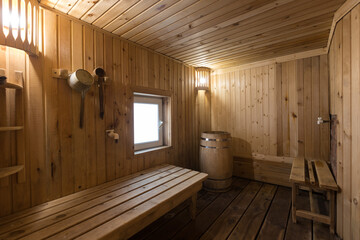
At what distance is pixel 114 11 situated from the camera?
1.44 metres

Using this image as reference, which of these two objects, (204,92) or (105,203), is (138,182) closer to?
(105,203)

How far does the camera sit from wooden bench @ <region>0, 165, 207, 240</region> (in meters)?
0.99

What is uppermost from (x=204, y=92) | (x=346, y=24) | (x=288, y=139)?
(x=346, y=24)

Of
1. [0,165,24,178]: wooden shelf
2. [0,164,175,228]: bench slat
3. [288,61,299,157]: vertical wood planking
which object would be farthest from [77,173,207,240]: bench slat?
[288,61,299,157]: vertical wood planking

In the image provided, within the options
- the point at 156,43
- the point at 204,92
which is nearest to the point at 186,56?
the point at 156,43

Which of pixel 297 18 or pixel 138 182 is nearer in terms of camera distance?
pixel 297 18

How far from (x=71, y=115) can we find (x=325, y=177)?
2619 mm

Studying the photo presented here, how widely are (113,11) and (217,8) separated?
0.93 meters

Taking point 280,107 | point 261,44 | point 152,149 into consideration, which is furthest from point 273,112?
point 152,149

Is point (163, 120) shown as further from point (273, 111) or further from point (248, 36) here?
point (273, 111)

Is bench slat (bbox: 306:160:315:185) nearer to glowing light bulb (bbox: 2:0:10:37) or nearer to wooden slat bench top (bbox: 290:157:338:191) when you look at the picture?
wooden slat bench top (bbox: 290:157:338:191)

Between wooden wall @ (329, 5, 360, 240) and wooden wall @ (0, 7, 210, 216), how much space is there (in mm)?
1986

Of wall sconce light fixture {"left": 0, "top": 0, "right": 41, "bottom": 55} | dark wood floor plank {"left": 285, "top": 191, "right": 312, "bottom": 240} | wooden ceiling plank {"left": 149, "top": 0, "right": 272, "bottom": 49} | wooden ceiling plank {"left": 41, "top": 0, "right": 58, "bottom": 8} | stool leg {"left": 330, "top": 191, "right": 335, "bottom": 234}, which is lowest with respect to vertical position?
dark wood floor plank {"left": 285, "top": 191, "right": 312, "bottom": 240}

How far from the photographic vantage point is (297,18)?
1.59 m
